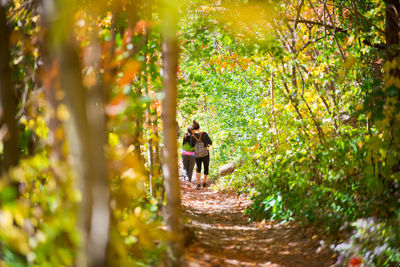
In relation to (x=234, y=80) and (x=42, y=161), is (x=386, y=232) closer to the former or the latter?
(x=42, y=161)

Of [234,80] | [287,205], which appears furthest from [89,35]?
[234,80]

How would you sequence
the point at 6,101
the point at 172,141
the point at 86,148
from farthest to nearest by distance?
the point at 172,141 < the point at 6,101 < the point at 86,148

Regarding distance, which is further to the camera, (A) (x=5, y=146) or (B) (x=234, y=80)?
(B) (x=234, y=80)

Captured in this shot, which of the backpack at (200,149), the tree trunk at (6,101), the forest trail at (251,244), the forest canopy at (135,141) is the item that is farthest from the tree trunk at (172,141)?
the backpack at (200,149)

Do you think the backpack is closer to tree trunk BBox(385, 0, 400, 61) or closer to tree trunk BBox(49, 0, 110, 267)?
tree trunk BBox(385, 0, 400, 61)

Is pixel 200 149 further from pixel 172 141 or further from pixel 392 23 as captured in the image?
pixel 172 141

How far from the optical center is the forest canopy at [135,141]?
1.70 meters

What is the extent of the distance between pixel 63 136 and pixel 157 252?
161cm

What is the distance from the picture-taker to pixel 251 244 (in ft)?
17.1

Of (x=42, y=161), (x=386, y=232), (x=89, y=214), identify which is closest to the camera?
(x=89, y=214)

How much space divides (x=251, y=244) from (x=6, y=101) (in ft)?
12.2

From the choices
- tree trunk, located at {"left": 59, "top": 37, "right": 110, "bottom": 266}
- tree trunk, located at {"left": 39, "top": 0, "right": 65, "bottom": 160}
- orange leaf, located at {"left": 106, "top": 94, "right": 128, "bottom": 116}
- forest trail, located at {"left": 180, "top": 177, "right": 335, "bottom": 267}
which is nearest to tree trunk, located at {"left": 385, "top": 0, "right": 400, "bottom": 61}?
forest trail, located at {"left": 180, "top": 177, "right": 335, "bottom": 267}

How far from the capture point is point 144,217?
9.62 ft

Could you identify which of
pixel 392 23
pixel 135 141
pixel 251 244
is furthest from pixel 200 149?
pixel 135 141
